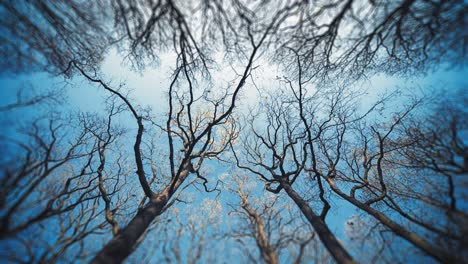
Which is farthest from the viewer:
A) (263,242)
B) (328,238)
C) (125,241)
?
(263,242)

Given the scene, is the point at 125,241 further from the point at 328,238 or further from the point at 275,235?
the point at 328,238

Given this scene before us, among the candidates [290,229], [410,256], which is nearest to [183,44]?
[290,229]

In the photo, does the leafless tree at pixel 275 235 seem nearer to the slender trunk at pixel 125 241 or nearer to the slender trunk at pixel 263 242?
the slender trunk at pixel 263 242

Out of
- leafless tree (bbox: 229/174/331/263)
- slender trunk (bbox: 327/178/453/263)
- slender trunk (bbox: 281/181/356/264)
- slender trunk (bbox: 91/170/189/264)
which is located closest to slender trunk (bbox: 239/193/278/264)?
leafless tree (bbox: 229/174/331/263)

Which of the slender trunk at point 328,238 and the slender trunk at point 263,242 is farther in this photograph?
the slender trunk at point 263,242

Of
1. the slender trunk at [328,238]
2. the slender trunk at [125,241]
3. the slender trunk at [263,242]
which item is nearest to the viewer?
the slender trunk at [125,241]

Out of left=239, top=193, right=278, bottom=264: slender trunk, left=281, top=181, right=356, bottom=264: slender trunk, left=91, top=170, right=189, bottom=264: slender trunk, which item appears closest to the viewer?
left=91, top=170, right=189, bottom=264: slender trunk

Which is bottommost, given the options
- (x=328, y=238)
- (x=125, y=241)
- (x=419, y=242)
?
(x=125, y=241)

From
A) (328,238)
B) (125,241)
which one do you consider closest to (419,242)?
(328,238)

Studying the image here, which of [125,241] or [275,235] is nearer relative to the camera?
[125,241]

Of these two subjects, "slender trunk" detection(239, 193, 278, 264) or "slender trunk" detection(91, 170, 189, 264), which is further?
"slender trunk" detection(239, 193, 278, 264)

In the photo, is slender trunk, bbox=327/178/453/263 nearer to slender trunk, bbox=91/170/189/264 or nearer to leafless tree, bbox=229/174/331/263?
leafless tree, bbox=229/174/331/263

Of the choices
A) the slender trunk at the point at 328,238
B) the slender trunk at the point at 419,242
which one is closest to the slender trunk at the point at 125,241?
the slender trunk at the point at 328,238

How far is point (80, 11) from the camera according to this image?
3.85 metres
